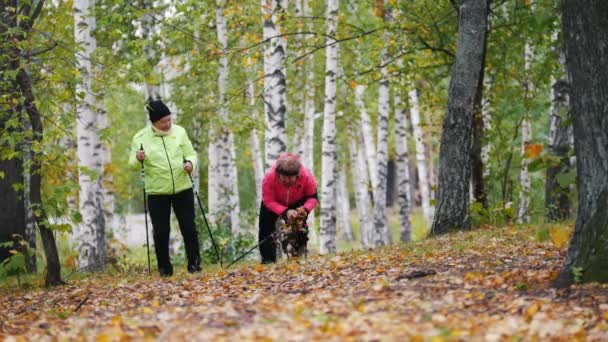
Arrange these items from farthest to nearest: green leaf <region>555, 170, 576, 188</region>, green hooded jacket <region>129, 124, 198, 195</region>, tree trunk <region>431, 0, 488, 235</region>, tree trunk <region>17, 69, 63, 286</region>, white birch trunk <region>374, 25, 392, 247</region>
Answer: white birch trunk <region>374, 25, 392, 247</region> → tree trunk <region>431, 0, 488, 235</region> → green hooded jacket <region>129, 124, 198, 195</region> → tree trunk <region>17, 69, 63, 286</region> → green leaf <region>555, 170, 576, 188</region>

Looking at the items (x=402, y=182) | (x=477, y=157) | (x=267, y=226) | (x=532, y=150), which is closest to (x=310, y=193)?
(x=267, y=226)

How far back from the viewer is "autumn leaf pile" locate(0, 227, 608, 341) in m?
5.41

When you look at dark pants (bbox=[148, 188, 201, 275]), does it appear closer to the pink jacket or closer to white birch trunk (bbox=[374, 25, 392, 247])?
the pink jacket

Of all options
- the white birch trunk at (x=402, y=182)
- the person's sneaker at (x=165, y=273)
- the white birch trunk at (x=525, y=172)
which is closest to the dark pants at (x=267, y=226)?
the person's sneaker at (x=165, y=273)

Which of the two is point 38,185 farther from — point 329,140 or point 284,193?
point 329,140

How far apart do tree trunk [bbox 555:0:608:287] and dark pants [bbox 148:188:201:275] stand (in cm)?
503

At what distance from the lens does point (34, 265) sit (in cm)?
1373

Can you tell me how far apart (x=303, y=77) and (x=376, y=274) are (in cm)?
1963

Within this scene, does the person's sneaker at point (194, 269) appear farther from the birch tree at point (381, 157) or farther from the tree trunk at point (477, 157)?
the birch tree at point (381, 157)

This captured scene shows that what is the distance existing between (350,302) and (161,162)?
4376 mm

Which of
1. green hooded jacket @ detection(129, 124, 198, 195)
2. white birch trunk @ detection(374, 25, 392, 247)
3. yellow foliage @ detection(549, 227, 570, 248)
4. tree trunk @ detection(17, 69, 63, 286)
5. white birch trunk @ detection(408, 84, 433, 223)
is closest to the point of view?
yellow foliage @ detection(549, 227, 570, 248)

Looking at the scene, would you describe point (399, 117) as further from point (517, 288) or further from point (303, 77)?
point (517, 288)

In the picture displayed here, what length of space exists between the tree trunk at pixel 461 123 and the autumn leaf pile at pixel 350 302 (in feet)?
5.22

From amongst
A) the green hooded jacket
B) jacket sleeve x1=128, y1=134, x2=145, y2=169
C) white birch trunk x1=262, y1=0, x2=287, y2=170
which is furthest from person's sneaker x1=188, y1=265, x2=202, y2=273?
white birch trunk x1=262, y1=0, x2=287, y2=170
